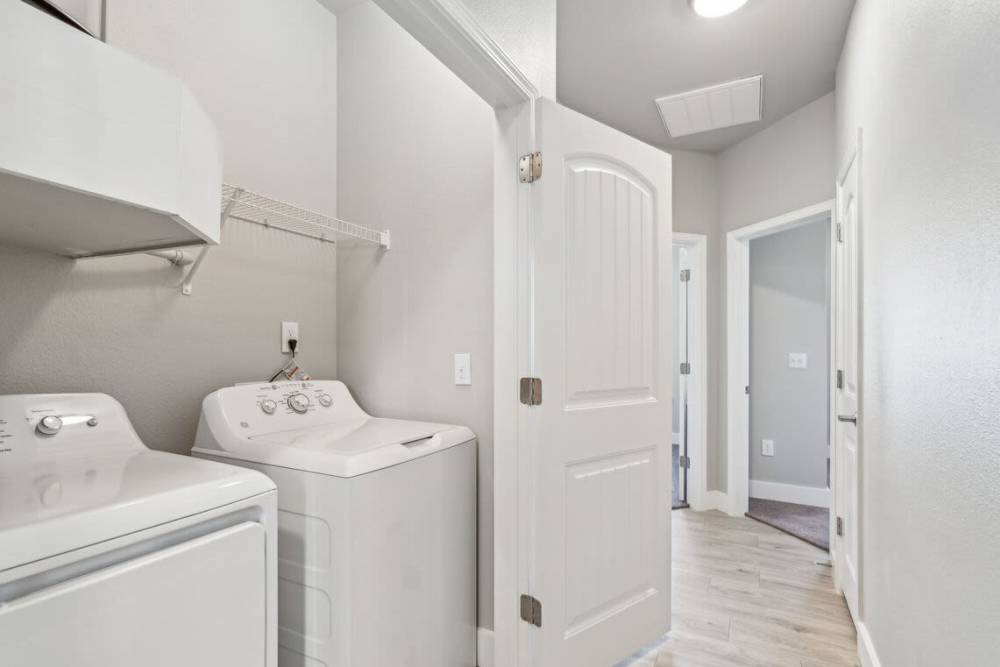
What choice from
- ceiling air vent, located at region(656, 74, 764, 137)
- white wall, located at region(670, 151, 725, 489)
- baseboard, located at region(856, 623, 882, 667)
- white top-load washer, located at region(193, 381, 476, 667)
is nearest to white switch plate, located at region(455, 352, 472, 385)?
white top-load washer, located at region(193, 381, 476, 667)

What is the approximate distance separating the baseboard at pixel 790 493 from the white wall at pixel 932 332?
6.88 ft

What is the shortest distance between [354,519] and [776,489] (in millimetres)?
3664

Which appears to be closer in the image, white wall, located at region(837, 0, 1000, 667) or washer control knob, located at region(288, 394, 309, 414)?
white wall, located at region(837, 0, 1000, 667)

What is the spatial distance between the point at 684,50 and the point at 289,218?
6.63 ft

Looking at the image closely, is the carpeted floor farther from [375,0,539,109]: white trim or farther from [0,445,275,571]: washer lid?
[0,445,275,571]: washer lid

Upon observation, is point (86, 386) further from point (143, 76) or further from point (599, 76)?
point (599, 76)

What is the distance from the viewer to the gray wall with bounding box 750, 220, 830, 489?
→ 3.75 metres

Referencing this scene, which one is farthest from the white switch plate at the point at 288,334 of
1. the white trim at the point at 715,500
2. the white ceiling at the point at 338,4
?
the white trim at the point at 715,500

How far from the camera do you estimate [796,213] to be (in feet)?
9.82

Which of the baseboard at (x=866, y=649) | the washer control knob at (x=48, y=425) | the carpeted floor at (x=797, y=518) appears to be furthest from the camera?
the carpeted floor at (x=797, y=518)

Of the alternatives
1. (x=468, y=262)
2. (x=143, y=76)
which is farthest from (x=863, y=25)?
(x=143, y=76)

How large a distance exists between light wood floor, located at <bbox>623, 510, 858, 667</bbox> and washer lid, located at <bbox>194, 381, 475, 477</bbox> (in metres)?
1.23

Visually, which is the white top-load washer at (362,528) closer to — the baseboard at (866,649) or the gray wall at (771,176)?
Answer: the baseboard at (866,649)

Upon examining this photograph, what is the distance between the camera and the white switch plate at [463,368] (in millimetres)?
1874
